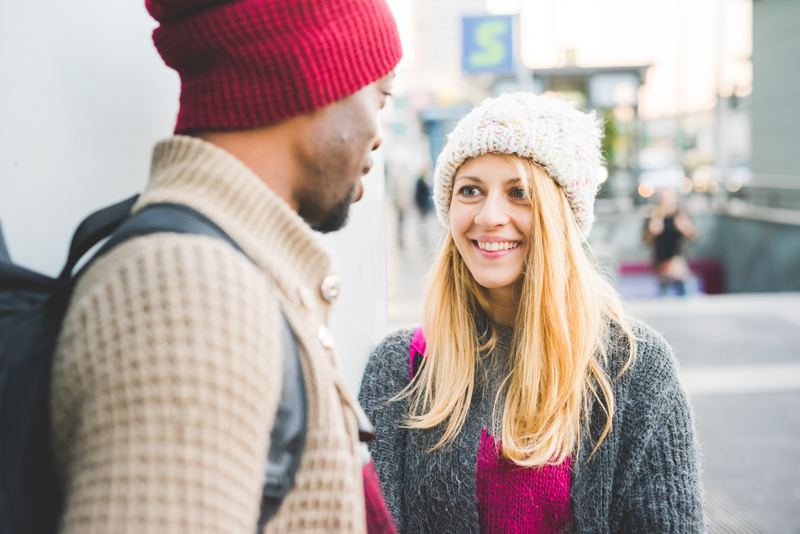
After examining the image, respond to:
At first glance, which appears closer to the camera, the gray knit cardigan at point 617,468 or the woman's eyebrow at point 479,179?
the gray knit cardigan at point 617,468

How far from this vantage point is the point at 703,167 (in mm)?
32406

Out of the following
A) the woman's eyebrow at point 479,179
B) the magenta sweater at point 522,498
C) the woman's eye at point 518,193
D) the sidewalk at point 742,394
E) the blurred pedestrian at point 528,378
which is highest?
the woman's eyebrow at point 479,179

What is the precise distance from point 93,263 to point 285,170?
318mm

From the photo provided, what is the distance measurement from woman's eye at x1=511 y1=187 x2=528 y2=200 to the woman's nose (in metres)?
0.05

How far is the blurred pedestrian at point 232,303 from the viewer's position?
646 mm

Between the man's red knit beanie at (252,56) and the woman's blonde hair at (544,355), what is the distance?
1157 mm

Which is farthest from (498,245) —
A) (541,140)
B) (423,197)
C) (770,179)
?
(770,179)

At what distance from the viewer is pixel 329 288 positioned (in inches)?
38.1

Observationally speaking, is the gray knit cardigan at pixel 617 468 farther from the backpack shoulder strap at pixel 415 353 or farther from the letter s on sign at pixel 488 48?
the letter s on sign at pixel 488 48

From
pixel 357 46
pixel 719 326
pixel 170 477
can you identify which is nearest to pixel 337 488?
pixel 170 477

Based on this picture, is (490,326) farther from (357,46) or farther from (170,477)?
(170,477)

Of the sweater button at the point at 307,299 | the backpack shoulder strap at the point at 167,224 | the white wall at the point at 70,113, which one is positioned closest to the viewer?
the backpack shoulder strap at the point at 167,224

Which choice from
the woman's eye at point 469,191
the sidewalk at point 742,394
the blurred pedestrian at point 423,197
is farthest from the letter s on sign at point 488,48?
the woman's eye at point 469,191

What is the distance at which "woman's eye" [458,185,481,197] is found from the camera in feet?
7.12
